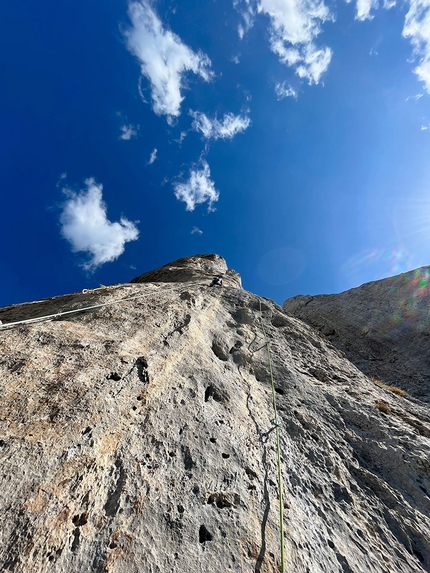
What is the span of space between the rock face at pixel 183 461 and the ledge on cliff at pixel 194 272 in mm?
8605

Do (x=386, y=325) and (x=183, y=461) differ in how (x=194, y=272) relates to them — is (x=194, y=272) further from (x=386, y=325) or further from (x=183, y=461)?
(x=183, y=461)

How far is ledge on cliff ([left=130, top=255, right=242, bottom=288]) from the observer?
16469mm

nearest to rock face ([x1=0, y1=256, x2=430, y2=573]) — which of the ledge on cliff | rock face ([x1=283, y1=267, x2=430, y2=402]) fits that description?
rock face ([x1=283, y1=267, x2=430, y2=402])

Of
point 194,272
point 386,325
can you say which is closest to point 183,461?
point 194,272

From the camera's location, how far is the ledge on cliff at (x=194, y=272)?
54.0 feet

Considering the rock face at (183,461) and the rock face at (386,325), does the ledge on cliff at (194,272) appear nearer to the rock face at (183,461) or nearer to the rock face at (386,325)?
the rock face at (386,325)

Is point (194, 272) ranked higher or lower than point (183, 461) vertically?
higher

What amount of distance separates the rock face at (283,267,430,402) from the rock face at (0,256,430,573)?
7496 mm

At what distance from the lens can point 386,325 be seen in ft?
65.5

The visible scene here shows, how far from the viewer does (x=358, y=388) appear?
840 centimetres

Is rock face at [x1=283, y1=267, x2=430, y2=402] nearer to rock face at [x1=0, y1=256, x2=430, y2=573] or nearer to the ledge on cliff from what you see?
the ledge on cliff

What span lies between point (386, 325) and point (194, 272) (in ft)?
42.7

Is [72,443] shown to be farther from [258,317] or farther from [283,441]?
[258,317]

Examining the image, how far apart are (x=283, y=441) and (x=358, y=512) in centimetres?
147
